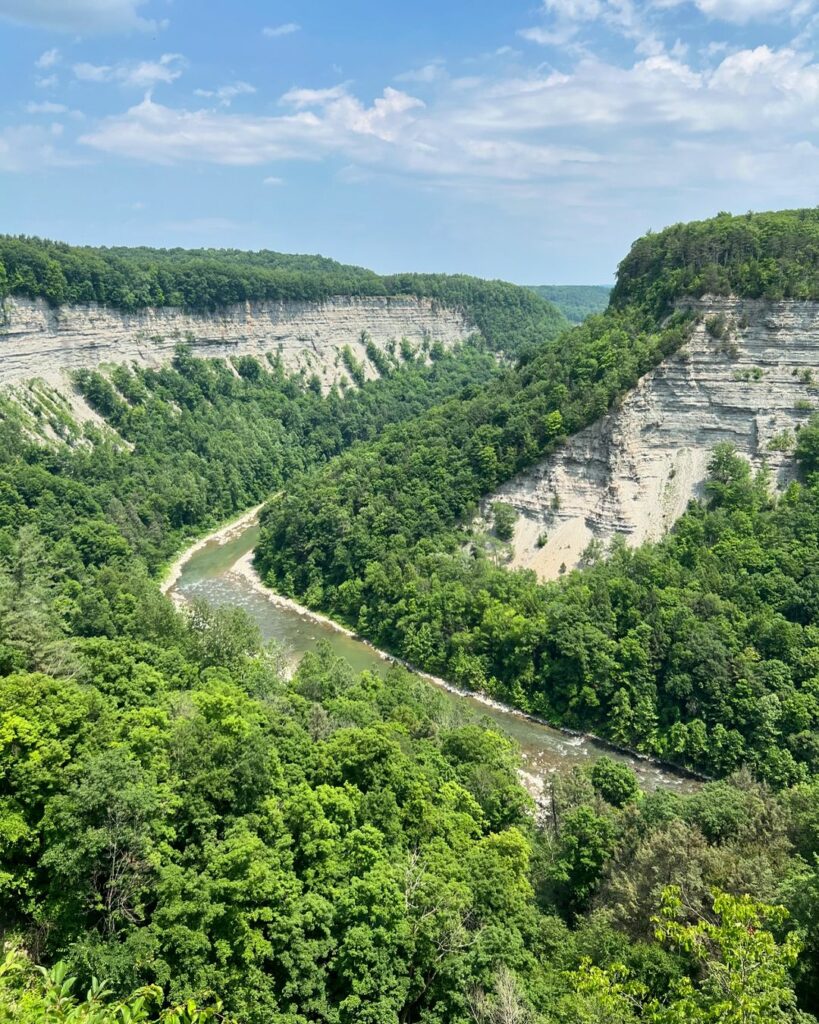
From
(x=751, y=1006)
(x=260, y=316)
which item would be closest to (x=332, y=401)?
(x=260, y=316)

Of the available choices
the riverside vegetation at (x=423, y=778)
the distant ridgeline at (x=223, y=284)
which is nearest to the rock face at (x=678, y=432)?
the riverside vegetation at (x=423, y=778)

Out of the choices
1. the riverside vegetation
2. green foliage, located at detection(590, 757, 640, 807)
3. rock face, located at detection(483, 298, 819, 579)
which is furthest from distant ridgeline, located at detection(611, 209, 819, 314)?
green foliage, located at detection(590, 757, 640, 807)

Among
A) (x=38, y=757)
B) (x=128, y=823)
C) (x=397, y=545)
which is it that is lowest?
(x=397, y=545)

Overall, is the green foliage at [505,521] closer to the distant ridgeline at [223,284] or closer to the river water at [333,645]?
the river water at [333,645]

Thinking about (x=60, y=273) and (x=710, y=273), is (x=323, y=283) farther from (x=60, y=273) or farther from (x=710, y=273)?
(x=710, y=273)

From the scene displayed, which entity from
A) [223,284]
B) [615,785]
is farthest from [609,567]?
[223,284]
